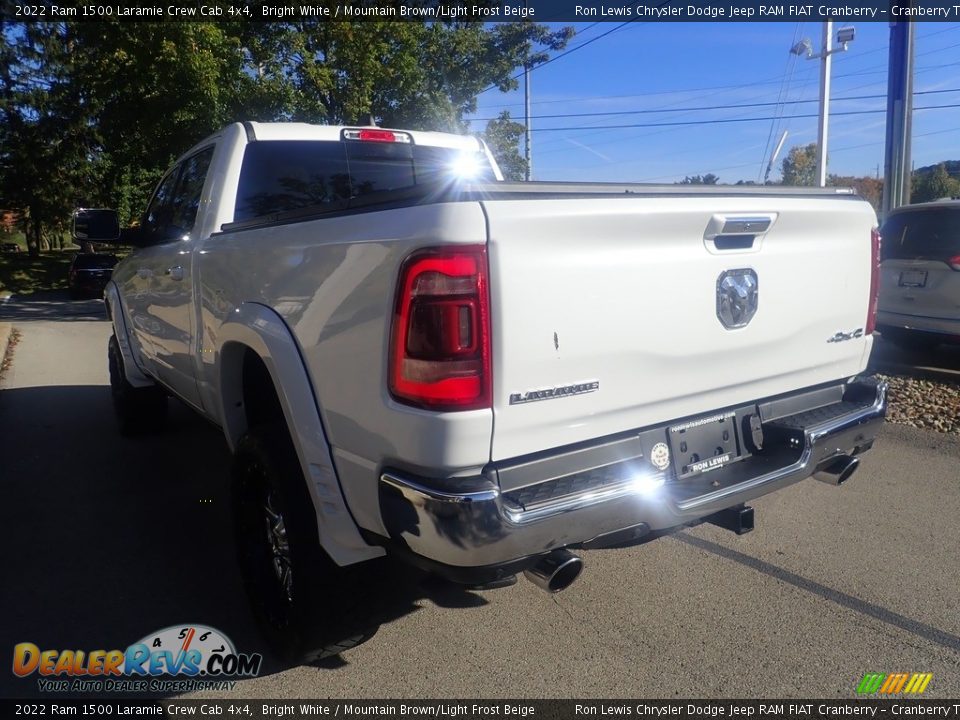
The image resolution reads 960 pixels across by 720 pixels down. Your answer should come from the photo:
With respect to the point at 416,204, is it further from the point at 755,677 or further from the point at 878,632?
the point at 878,632

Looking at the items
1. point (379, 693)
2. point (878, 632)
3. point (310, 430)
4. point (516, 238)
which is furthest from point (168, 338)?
point (878, 632)

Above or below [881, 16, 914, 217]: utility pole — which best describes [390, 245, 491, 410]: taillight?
below

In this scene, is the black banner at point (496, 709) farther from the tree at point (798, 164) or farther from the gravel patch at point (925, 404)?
the tree at point (798, 164)

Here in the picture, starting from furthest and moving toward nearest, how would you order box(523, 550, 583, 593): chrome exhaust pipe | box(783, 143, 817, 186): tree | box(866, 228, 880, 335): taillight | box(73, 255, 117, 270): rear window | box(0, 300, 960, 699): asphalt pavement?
box(783, 143, 817, 186): tree < box(73, 255, 117, 270): rear window < box(866, 228, 880, 335): taillight < box(0, 300, 960, 699): asphalt pavement < box(523, 550, 583, 593): chrome exhaust pipe

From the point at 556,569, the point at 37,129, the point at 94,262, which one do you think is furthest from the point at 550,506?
the point at 37,129

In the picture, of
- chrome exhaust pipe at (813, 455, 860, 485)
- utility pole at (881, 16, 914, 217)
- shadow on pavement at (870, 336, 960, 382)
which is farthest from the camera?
utility pole at (881, 16, 914, 217)

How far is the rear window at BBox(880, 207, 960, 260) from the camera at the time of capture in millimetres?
7211

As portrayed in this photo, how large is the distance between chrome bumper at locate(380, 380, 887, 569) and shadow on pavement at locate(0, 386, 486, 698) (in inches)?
13.2

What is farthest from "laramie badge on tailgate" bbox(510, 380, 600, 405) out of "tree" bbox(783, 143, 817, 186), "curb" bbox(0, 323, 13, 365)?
"tree" bbox(783, 143, 817, 186)

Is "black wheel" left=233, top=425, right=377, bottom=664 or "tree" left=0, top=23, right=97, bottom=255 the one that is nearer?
"black wheel" left=233, top=425, right=377, bottom=664

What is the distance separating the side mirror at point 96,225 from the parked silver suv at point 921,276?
279 inches

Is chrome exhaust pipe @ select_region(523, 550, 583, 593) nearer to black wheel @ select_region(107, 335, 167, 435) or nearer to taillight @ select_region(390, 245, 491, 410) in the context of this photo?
taillight @ select_region(390, 245, 491, 410)

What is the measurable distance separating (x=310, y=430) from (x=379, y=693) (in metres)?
1.03

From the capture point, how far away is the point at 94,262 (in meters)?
25.7
